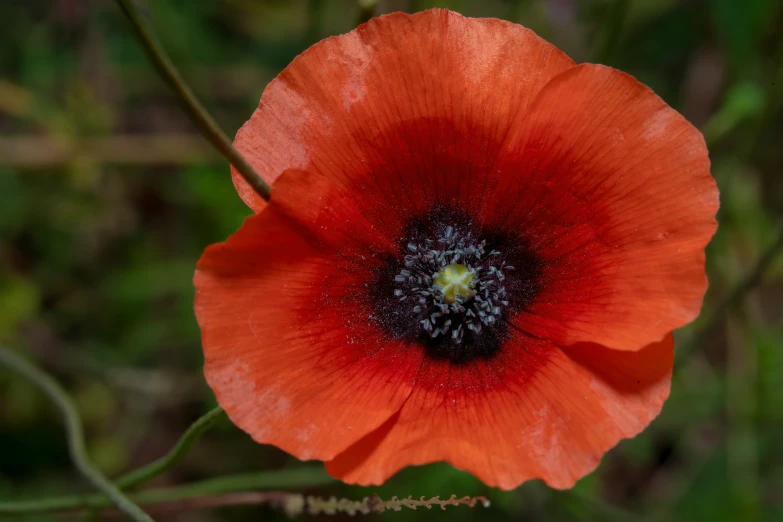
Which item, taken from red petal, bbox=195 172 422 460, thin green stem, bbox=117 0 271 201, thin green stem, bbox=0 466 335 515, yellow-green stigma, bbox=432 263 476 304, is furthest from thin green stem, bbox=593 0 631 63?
thin green stem, bbox=0 466 335 515

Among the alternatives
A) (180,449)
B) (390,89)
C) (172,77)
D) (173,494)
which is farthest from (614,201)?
(173,494)

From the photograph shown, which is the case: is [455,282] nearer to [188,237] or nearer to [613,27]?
[613,27]

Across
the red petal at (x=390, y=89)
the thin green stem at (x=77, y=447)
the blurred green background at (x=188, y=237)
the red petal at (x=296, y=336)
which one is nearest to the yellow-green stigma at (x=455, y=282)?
the red petal at (x=296, y=336)

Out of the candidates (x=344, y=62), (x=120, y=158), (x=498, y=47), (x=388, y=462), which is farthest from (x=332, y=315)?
(x=120, y=158)

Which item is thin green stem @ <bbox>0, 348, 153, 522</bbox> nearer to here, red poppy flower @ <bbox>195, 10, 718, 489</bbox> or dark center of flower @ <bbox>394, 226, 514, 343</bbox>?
red poppy flower @ <bbox>195, 10, 718, 489</bbox>

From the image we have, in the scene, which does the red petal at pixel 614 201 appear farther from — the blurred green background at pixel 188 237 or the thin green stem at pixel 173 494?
the blurred green background at pixel 188 237

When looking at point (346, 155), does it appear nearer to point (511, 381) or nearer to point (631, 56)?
point (511, 381)

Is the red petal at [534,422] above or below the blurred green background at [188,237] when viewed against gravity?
below

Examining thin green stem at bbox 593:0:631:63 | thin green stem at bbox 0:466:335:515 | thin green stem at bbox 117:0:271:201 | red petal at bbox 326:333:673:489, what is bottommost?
red petal at bbox 326:333:673:489
